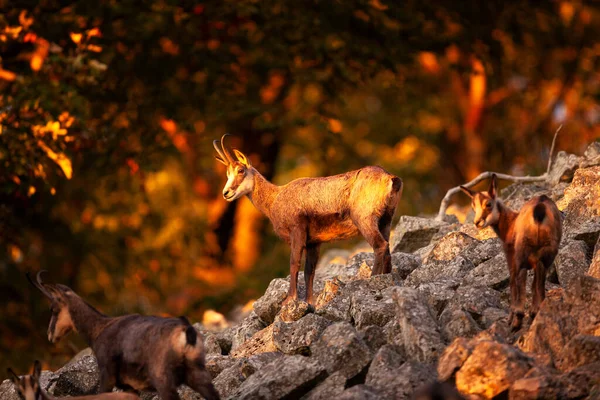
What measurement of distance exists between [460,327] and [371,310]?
4.15ft

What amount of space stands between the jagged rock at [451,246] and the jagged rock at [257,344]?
238 cm

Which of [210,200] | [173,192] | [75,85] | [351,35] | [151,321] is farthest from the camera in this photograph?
[173,192]

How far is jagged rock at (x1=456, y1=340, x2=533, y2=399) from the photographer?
33.7 feet

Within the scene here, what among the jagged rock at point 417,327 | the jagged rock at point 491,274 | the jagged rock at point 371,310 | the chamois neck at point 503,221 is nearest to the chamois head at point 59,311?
the jagged rock at point 371,310

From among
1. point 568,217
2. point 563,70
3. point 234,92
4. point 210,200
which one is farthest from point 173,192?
point 568,217

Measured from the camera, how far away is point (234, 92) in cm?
2594

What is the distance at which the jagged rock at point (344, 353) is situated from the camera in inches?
450

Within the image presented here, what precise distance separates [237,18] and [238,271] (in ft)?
24.4

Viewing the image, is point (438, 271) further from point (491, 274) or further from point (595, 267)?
point (595, 267)

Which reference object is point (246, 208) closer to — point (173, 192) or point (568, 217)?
point (173, 192)

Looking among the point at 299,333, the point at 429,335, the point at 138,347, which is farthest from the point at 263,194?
the point at 429,335

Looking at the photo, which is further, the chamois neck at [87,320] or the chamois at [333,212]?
the chamois at [333,212]

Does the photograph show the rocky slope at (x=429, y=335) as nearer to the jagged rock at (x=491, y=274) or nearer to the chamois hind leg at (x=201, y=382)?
the jagged rock at (x=491, y=274)

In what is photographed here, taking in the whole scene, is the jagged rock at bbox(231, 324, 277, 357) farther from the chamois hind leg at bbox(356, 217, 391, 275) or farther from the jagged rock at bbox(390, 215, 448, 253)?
the jagged rock at bbox(390, 215, 448, 253)
